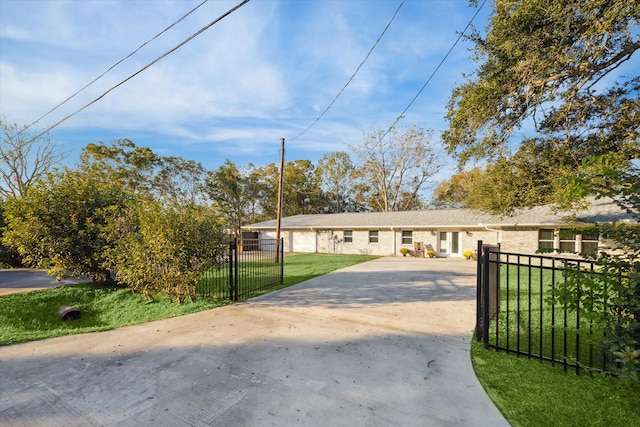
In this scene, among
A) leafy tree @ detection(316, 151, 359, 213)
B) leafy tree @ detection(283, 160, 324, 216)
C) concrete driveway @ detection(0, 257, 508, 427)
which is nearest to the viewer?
concrete driveway @ detection(0, 257, 508, 427)

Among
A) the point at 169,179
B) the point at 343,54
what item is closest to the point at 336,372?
the point at 343,54

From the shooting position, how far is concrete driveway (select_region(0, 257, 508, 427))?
107 inches

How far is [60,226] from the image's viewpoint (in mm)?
7566

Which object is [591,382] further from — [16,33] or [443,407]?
[16,33]

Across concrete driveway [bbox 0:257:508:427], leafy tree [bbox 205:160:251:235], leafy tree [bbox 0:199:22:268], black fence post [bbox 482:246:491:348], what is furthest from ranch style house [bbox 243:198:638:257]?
leafy tree [bbox 0:199:22:268]

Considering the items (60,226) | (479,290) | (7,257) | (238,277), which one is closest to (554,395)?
(479,290)

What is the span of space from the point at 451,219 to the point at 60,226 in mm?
18852

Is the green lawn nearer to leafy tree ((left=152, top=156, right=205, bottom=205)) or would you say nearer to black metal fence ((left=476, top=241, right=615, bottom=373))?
black metal fence ((left=476, top=241, right=615, bottom=373))

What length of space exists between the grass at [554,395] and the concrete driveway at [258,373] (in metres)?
0.21

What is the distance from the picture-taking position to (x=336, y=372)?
3539 mm

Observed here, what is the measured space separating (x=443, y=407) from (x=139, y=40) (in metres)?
7.90

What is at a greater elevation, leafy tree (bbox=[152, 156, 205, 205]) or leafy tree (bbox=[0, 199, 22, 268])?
leafy tree (bbox=[152, 156, 205, 205])

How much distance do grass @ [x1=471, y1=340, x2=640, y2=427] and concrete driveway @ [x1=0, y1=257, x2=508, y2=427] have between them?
0.68ft

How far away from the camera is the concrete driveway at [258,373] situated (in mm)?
2721
